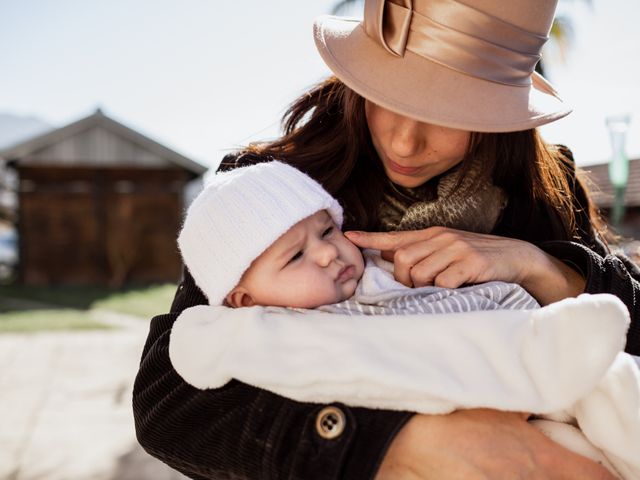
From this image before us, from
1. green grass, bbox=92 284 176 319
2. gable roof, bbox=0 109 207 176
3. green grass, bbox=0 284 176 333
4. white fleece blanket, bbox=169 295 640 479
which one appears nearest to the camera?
white fleece blanket, bbox=169 295 640 479

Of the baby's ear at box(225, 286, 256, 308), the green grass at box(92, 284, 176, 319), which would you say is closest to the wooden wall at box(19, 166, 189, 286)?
the green grass at box(92, 284, 176, 319)

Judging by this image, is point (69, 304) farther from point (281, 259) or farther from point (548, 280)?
point (548, 280)

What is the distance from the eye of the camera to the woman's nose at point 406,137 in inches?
63.3

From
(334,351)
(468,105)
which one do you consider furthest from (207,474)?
(468,105)

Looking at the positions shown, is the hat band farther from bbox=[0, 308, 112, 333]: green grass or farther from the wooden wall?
the wooden wall

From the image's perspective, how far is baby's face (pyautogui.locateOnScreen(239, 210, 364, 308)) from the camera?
57.8 inches

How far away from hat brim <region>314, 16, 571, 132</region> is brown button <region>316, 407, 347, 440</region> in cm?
68

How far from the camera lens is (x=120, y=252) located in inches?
632

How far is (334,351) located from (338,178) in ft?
2.27

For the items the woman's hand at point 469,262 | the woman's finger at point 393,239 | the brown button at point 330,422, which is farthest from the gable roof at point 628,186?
the brown button at point 330,422

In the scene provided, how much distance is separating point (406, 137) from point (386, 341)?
586 millimetres

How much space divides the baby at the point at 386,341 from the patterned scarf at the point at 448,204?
37 centimetres

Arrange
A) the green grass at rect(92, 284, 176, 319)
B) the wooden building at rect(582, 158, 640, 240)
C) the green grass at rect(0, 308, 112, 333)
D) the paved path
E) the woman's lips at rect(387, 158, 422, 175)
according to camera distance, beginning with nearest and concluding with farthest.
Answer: the woman's lips at rect(387, 158, 422, 175) → the paved path → the green grass at rect(0, 308, 112, 333) → the green grass at rect(92, 284, 176, 319) → the wooden building at rect(582, 158, 640, 240)

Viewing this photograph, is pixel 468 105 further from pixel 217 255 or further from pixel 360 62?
pixel 217 255
